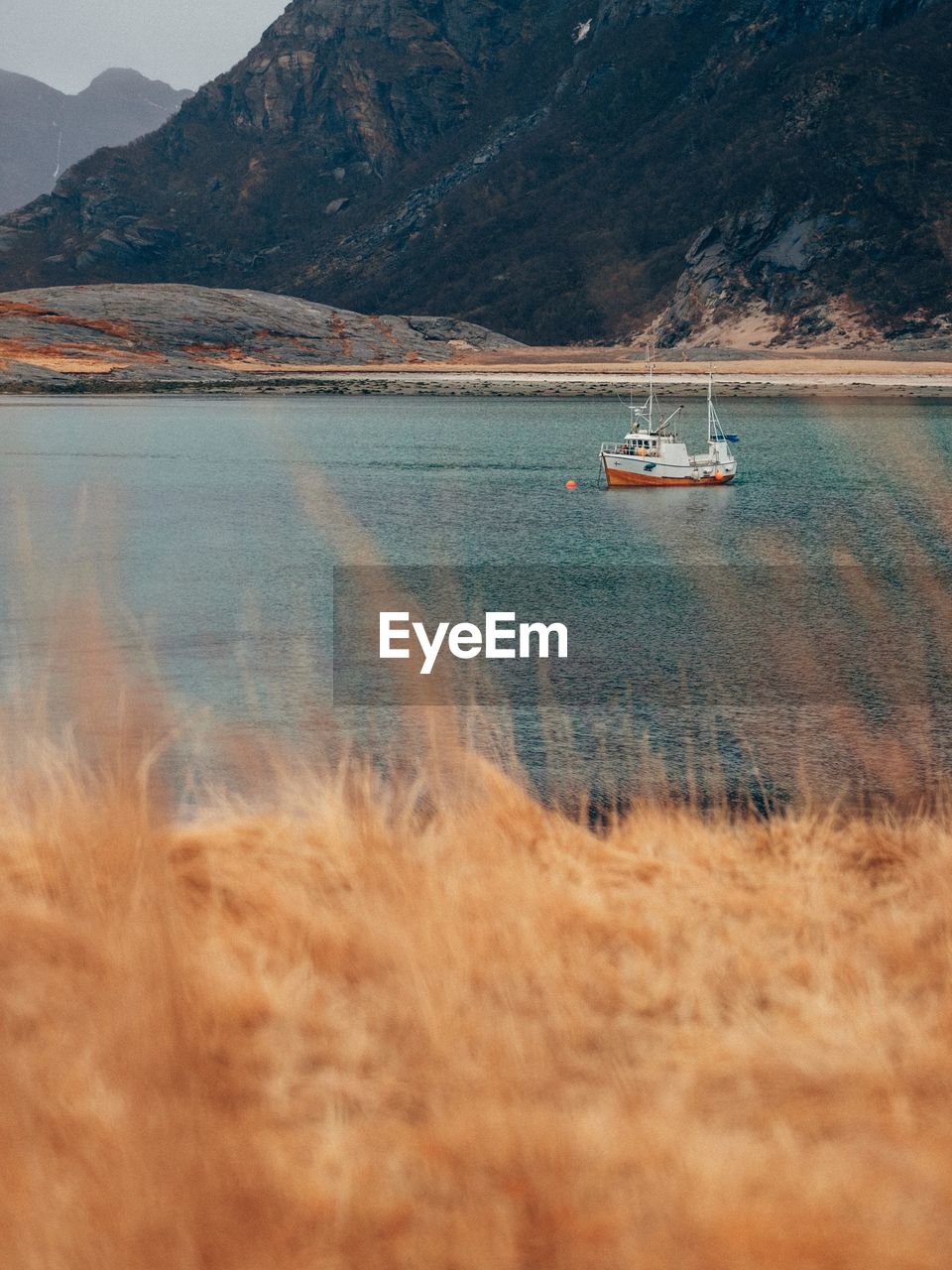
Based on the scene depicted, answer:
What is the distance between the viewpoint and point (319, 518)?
34.8 metres

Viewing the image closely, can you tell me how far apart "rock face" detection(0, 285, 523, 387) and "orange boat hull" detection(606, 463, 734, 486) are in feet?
244

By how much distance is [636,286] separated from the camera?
176 m

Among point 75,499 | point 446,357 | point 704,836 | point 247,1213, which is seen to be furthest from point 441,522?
point 446,357

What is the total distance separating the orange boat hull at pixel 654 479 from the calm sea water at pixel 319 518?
1103 mm

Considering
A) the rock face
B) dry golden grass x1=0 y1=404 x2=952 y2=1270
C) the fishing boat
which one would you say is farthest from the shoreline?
dry golden grass x1=0 y1=404 x2=952 y2=1270

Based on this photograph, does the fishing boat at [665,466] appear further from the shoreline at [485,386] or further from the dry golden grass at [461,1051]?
the shoreline at [485,386]

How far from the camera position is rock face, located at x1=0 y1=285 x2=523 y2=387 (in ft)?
373

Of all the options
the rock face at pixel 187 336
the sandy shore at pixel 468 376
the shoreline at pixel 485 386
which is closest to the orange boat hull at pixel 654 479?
the shoreline at pixel 485 386

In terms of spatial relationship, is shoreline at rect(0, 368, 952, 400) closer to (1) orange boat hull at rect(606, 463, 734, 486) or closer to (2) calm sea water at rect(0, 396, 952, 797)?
(2) calm sea water at rect(0, 396, 952, 797)

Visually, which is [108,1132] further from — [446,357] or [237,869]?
[446,357]

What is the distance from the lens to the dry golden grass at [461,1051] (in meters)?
5.23

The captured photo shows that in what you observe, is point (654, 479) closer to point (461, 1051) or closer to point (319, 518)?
point (319, 518)

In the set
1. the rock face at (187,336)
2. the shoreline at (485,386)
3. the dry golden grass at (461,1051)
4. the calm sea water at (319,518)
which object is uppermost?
the rock face at (187,336)

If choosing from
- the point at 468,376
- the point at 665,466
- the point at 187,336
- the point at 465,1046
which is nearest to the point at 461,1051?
the point at 465,1046
